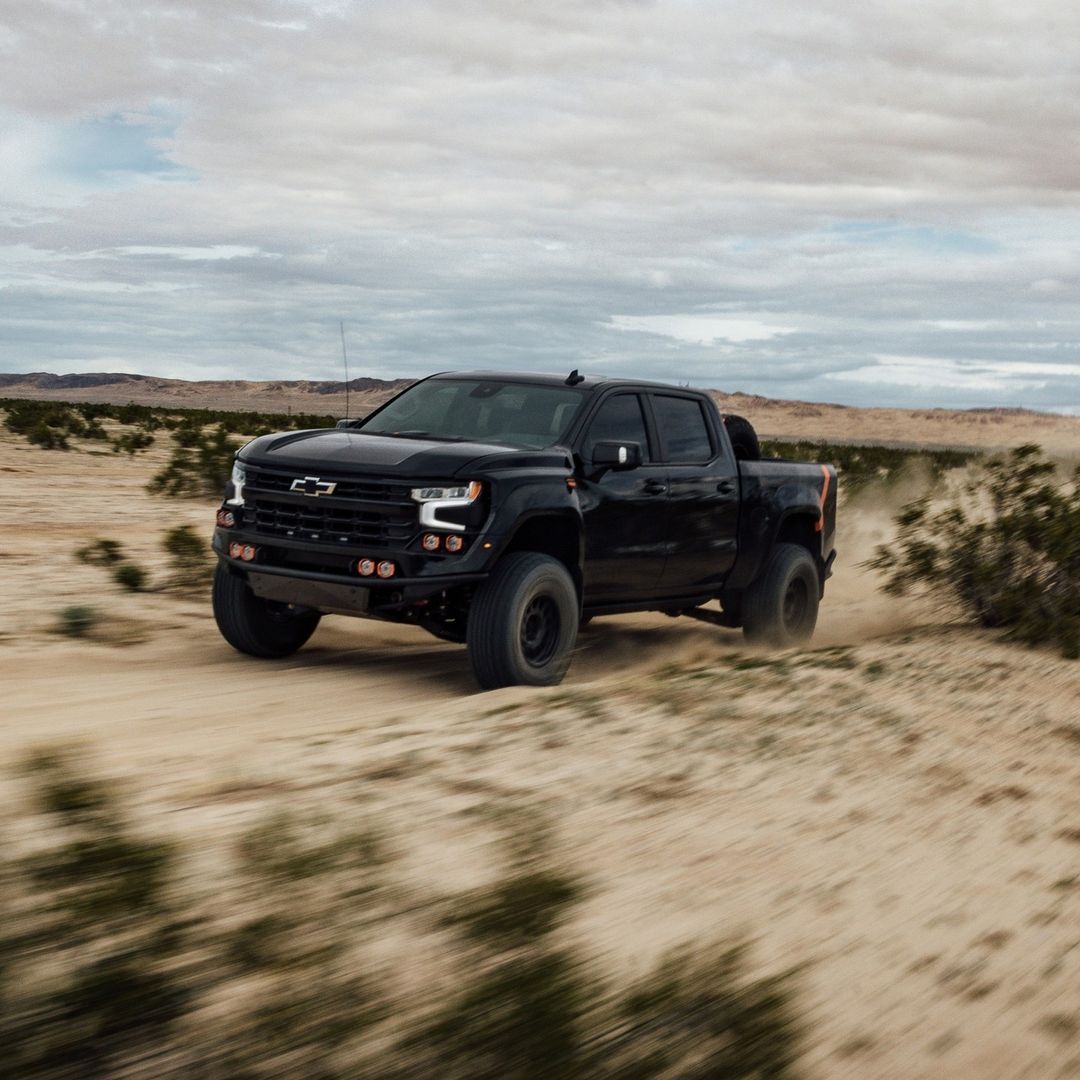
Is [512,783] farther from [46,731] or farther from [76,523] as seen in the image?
[76,523]

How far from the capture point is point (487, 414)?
9.10 meters

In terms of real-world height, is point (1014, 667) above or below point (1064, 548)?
below

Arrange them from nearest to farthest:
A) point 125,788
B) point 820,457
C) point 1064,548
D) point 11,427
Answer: point 125,788, point 1064,548, point 11,427, point 820,457

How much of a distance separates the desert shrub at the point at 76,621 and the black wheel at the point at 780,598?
15.2 feet

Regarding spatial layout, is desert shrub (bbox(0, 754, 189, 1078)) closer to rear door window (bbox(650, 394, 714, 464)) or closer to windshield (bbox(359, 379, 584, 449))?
windshield (bbox(359, 379, 584, 449))

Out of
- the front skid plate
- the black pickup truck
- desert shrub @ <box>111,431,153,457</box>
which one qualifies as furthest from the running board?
desert shrub @ <box>111,431,153,457</box>

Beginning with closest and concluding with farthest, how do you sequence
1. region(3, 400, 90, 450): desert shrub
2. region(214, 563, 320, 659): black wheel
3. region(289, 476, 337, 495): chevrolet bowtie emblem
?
region(289, 476, 337, 495): chevrolet bowtie emblem < region(214, 563, 320, 659): black wheel < region(3, 400, 90, 450): desert shrub

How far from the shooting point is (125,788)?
18.2 ft

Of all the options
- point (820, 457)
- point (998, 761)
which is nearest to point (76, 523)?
point (998, 761)

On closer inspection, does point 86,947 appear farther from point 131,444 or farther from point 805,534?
point 131,444

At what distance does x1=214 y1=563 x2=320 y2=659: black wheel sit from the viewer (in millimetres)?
9156

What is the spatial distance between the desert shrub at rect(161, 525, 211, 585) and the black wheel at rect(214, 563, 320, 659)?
2922 millimetres

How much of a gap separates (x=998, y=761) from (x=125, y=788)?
12.8 ft

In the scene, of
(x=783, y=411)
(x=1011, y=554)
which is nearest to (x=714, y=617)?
(x=1011, y=554)
